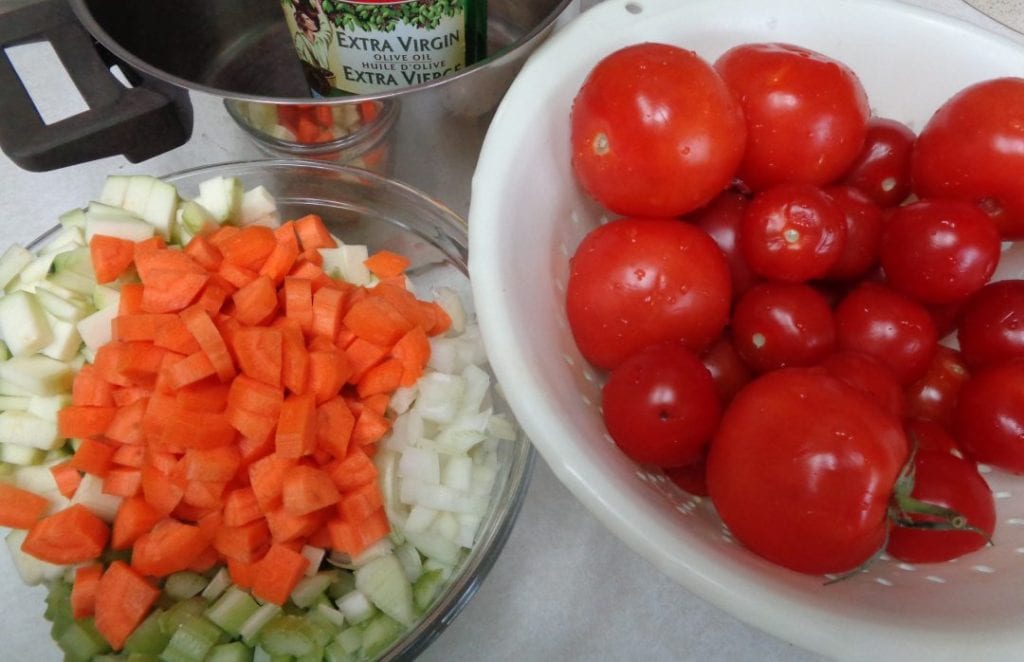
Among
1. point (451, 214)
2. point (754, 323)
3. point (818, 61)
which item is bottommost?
point (451, 214)

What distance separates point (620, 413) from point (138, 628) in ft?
1.64

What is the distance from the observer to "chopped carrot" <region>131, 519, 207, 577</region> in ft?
2.29

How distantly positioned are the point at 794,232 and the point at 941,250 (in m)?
0.12

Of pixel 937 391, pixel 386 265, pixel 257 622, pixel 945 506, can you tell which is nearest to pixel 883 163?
pixel 937 391

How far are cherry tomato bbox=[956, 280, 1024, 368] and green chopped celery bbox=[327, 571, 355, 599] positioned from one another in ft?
2.03

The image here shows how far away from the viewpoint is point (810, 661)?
2.42 feet

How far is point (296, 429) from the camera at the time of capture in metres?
0.71

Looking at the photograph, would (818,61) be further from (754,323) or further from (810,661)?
(810,661)

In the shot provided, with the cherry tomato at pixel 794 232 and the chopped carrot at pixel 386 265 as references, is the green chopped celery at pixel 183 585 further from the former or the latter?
the cherry tomato at pixel 794 232

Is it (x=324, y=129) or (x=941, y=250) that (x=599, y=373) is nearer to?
(x=941, y=250)

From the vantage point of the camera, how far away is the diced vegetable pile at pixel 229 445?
708 millimetres

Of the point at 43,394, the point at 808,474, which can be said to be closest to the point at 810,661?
the point at 808,474

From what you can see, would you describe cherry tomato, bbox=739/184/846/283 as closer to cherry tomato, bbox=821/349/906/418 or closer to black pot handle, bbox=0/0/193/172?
cherry tomato, bbox=821/349/906/418

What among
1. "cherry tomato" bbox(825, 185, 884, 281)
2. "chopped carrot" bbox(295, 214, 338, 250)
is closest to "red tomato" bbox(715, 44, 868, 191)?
"cherry tomato" bbox(825, 185, 884, 281)
